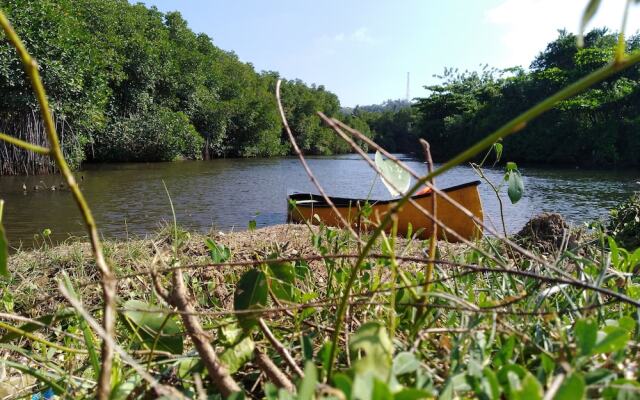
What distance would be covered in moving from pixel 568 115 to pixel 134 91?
78.1 feet

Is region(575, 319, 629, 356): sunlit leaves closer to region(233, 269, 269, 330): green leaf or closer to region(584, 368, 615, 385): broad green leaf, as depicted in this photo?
region(584, 368, 615, 385): broad green leaf

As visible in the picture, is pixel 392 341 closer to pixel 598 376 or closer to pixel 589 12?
pixel 598 376

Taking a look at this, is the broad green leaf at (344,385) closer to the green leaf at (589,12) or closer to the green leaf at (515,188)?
the green leaf at (589,12)

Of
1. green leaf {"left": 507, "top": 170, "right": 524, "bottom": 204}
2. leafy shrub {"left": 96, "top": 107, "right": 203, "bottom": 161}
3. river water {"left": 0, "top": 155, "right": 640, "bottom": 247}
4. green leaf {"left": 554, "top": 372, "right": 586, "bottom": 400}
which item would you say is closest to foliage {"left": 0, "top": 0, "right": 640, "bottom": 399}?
green leaf {"left": 554, "top": 372, "right": 586, "bottom": 400}

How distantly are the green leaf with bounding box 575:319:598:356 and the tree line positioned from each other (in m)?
27.7

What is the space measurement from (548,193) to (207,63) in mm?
25911

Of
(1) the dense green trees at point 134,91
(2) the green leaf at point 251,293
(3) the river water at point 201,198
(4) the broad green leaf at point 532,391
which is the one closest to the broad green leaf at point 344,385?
(4) the broad green leaf at point 532,391

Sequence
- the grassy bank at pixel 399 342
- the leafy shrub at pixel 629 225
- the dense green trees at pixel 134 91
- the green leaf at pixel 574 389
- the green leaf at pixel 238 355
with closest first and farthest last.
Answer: the green leaf at pixel 574 389
the grassy bank at pixel 399 342
the green leaf at pixel 238 355
the leafy shrub at pixel 629 225
the dense green trees at pixel 134 91

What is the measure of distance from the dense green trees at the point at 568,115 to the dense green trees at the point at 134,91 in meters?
15.7

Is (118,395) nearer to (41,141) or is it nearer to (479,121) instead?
(41,141)

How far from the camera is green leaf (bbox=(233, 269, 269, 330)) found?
0.53 metres

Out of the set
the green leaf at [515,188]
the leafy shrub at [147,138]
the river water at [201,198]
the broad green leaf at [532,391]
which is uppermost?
the leafy shrub at [147,138]

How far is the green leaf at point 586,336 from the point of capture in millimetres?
401

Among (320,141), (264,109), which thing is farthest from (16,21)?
(320,141)
